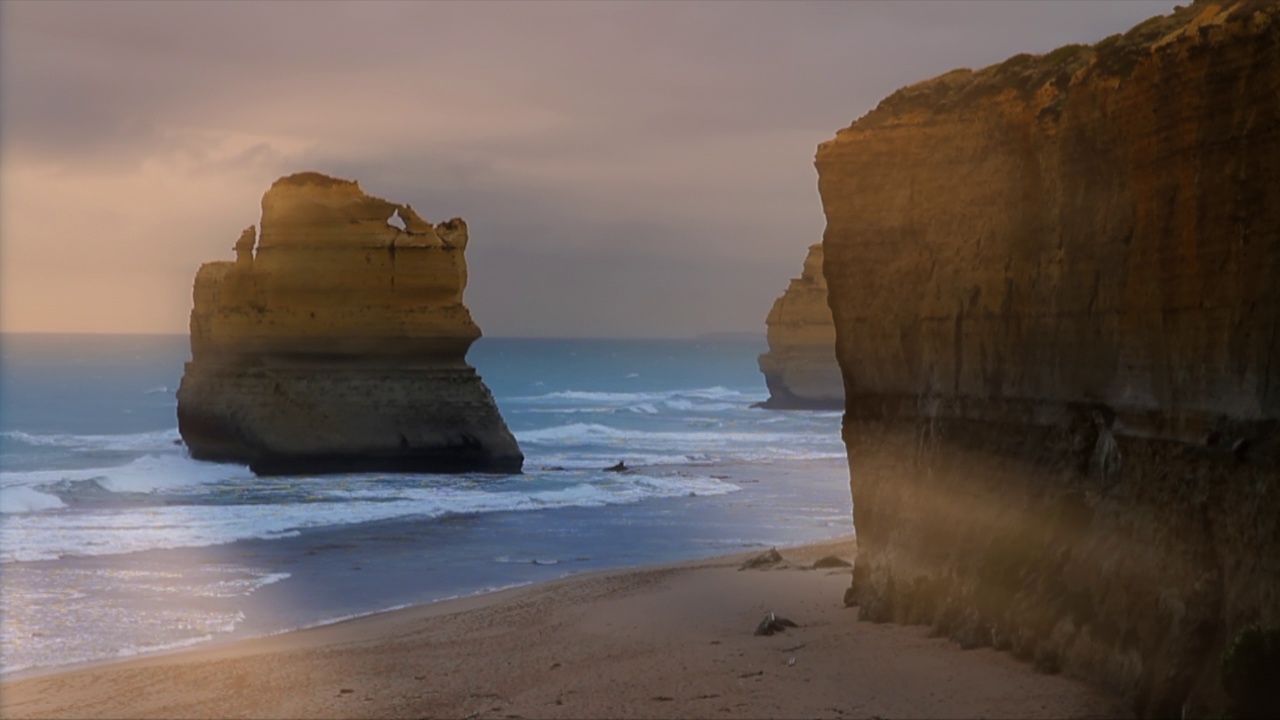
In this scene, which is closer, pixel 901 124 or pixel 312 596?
pixel 901 124

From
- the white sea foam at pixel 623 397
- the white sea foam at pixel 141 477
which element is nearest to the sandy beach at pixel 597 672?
the white sea foam at pixel 141 477

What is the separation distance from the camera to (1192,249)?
33.2 feet

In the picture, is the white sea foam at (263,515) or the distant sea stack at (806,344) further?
the distant sea stack at (806,344)

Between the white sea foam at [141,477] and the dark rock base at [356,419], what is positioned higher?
the dark rock base at [356,419]

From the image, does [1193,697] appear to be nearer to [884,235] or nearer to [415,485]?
[884,235]

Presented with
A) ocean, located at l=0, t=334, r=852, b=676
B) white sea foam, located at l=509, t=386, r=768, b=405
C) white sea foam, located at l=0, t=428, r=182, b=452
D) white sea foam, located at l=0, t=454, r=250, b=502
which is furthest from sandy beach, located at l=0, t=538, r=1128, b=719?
white sea foam, located at l=509, t=386, r=768, b=405

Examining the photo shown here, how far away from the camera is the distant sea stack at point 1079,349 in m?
9.68

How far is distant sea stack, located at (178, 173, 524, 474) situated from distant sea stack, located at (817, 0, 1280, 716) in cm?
2434

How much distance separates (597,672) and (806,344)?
64461 mm

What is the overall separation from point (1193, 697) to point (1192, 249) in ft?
10.0

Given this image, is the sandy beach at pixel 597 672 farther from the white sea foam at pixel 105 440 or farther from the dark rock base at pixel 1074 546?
the white sea foam at pixel 105 440

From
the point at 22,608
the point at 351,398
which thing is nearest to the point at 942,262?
the point at 22,608

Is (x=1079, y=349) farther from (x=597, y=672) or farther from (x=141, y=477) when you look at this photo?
(x=141, y=477)

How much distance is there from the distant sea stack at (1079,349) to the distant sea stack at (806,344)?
60920 millimetres
